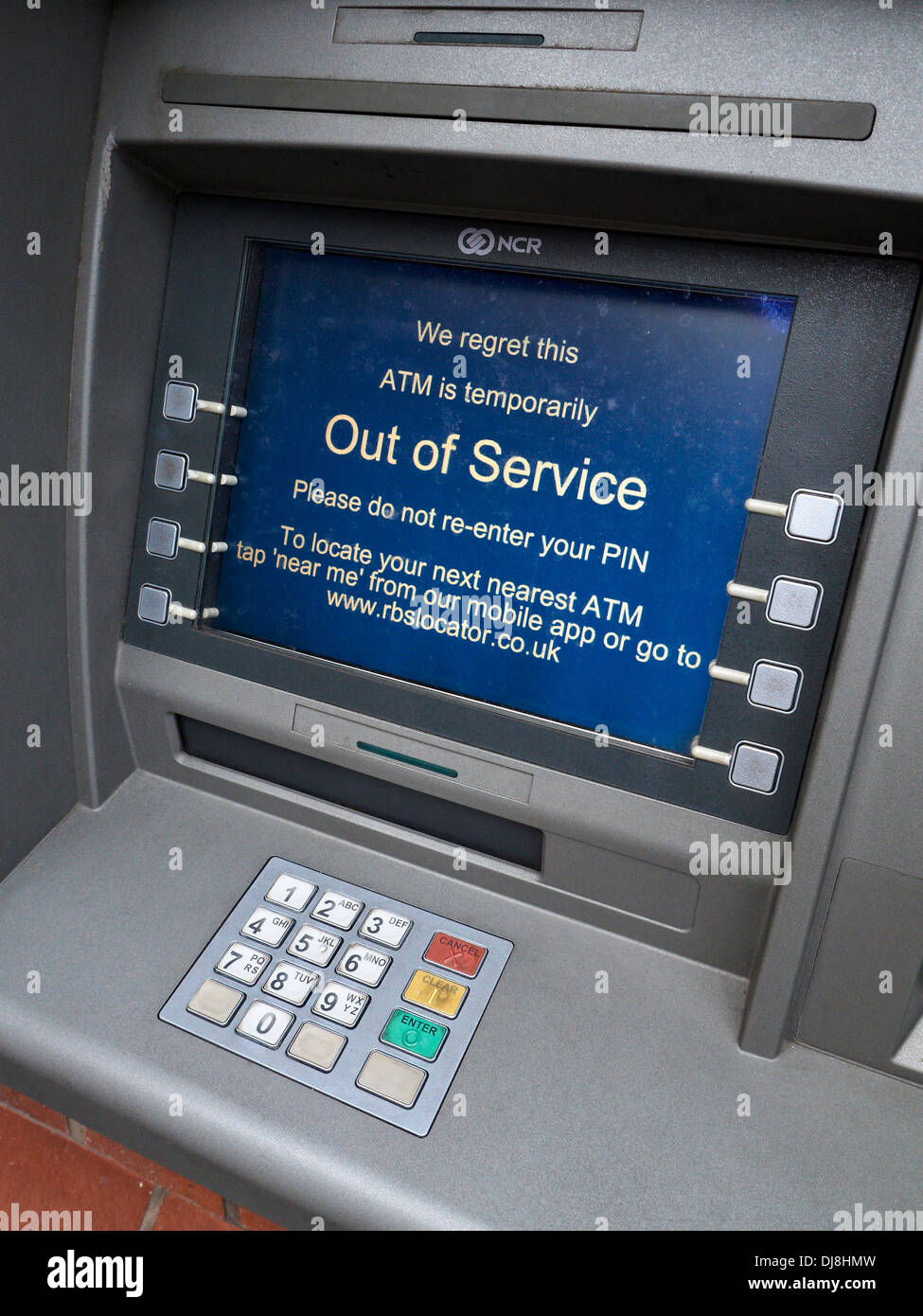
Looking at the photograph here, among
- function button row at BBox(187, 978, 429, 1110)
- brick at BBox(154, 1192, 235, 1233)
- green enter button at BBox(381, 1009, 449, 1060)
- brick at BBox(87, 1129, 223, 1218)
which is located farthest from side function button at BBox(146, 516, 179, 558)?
brick at BBox(154, 1192, 235, 1233)

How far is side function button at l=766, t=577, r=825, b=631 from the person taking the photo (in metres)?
1.02

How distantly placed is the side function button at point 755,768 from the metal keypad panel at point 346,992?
39cm

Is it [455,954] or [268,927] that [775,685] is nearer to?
[455,954]

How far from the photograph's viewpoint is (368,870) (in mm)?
1293

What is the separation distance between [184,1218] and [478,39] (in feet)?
5.28

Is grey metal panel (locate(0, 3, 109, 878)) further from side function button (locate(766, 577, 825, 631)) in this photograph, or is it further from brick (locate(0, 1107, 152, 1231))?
side function button (locate(766, 577, 825, 631))

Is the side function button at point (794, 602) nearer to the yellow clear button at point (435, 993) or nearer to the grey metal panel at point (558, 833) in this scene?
the grey metal panel at point (558, 833)

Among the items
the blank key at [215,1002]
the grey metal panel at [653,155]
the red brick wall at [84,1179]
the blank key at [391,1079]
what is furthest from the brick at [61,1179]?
the grey metal panel at [653,155]

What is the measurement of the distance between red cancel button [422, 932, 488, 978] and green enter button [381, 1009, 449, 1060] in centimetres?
8

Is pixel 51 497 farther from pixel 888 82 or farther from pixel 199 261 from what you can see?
pixel 888 82

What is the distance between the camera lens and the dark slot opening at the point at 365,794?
4.07 feet

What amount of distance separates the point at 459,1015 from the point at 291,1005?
211 millimetres

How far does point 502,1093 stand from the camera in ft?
3.40

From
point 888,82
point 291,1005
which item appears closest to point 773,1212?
point 291,1005
